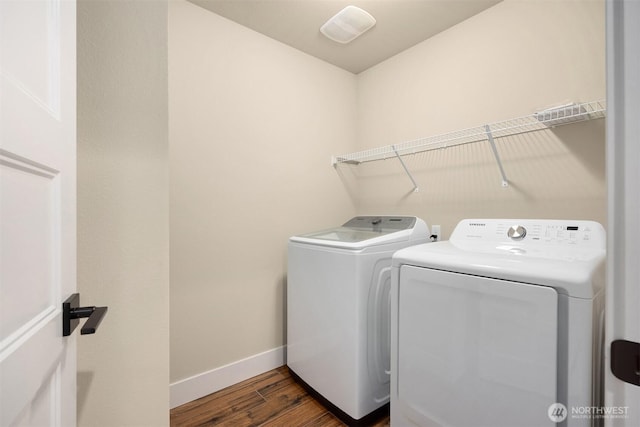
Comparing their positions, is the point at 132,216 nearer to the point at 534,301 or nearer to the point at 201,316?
the point at 201,316

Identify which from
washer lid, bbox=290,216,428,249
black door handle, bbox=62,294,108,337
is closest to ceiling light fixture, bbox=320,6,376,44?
washer lid, bbox=290,216,428,249

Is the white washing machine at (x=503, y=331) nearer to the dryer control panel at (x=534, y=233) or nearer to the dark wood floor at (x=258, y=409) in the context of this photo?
the dryer control panel at (x=534, y=233)

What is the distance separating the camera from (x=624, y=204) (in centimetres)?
45

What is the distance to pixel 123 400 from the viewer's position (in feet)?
2.98

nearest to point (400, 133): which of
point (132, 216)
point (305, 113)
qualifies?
point (305, 113)

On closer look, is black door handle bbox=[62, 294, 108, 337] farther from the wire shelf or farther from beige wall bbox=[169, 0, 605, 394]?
the wire shelf

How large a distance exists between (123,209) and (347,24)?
1.88m

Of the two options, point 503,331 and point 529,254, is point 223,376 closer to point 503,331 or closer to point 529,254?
point 503,331

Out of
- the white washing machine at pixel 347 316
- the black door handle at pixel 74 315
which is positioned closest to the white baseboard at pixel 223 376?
the white washing machine at pixel 347 316

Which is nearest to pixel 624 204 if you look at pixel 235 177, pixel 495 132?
pixel 495 132

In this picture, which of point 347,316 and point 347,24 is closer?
point 347,316

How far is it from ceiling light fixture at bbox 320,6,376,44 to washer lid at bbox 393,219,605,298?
1.52 meters

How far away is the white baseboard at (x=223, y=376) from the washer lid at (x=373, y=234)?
94 cm

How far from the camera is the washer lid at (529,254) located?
903 millimetres
